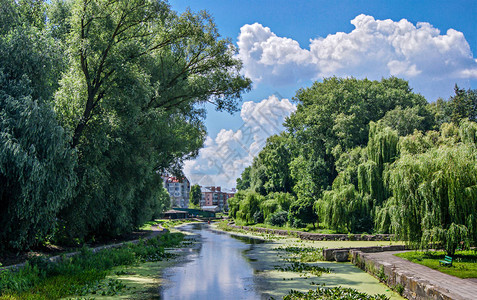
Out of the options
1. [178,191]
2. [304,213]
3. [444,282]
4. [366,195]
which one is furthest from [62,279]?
[178,191]

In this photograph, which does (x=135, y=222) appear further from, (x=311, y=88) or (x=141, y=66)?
(x=311, y=88)

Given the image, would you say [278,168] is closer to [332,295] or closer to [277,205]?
[277,205]

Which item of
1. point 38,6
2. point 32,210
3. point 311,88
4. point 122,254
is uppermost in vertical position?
point 311,88

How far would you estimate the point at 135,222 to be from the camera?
25297 mm

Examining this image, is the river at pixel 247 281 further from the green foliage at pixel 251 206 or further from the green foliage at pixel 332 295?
the green foliage at pixel 251 206

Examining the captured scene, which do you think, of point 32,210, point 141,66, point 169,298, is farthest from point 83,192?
point 169,298

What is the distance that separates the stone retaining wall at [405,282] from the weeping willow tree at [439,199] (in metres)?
2.02

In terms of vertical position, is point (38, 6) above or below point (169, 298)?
above

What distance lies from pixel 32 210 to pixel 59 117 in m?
3.96

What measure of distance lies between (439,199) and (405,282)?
14.7 ft

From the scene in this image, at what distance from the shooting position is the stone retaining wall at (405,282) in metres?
6.64

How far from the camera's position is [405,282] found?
26.7 feet

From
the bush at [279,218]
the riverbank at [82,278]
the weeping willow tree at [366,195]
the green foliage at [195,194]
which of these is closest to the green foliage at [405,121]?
the weeping willow tree at [366,195]

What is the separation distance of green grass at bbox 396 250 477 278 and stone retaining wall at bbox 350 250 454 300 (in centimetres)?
150
